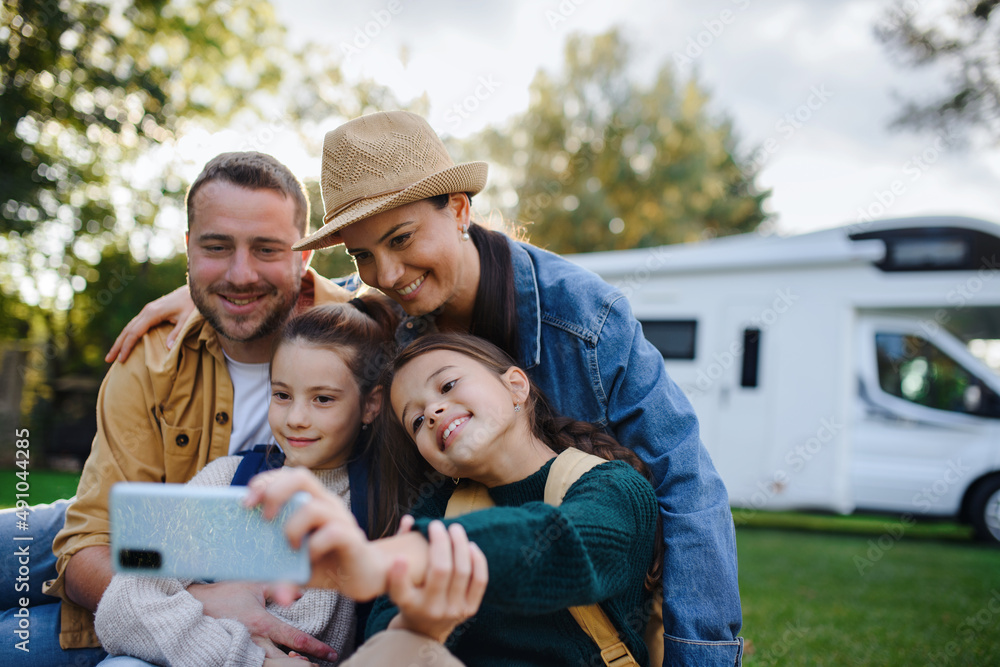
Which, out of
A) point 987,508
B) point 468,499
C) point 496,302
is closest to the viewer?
point 468,499

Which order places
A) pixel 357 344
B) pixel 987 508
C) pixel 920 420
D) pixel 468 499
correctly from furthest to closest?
pixel 920 420
pixel 987 508
pixel 357 344
pixel 468 499

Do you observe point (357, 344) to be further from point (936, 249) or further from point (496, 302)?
point (936, 249)

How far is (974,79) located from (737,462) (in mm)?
5552

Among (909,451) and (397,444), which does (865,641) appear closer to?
(397,444)

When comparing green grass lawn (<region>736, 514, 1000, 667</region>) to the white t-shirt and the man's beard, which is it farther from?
the man's beard

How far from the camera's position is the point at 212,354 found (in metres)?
2.63

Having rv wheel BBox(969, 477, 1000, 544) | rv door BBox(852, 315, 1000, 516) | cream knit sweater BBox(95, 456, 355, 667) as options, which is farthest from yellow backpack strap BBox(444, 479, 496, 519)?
rv wheel BBox(969, 477, 1000, 544)

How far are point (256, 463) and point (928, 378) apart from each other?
24.9 feet

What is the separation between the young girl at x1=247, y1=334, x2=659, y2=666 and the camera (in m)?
1.13

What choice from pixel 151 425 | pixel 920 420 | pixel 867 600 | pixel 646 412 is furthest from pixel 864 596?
pixel 151 425

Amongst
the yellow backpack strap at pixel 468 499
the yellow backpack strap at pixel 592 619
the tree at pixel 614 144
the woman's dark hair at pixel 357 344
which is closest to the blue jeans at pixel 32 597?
the woman's dark hair at pixel 357 344

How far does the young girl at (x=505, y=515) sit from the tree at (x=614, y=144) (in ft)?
60.7

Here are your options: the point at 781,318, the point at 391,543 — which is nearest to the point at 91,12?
the point at 781,318

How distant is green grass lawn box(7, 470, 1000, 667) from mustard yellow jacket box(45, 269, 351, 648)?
268 cm
